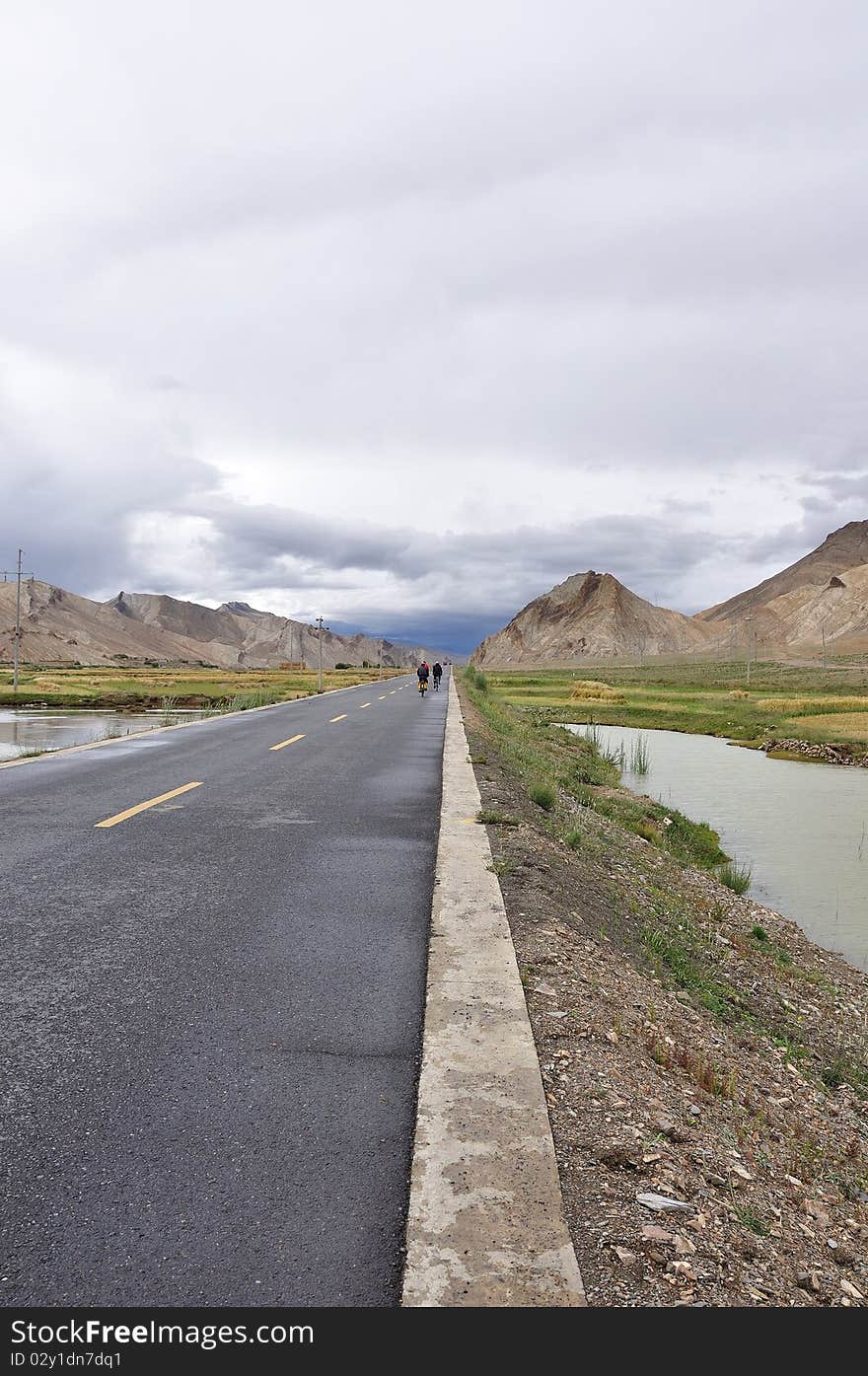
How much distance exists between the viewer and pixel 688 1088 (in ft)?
13.8

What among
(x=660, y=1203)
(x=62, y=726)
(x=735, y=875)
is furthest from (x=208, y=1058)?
(x=62, y=726)

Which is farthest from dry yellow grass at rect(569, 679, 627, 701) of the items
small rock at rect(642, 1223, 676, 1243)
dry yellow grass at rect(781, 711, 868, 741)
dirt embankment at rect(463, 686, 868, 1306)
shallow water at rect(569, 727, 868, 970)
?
small rock at rect(642, 1223, 676, 1243)

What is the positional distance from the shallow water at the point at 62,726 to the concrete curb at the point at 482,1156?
A: 15549 mm

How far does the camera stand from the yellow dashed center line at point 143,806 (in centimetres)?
881

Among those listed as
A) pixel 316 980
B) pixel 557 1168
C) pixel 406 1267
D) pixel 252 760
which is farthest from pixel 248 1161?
pixel 252 760

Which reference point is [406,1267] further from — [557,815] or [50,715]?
[50,715]

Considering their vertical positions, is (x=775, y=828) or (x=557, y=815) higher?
(x=557, y=815)

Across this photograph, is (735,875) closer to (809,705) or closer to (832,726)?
(832,726)

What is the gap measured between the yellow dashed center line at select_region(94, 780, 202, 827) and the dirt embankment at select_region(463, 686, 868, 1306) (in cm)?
387

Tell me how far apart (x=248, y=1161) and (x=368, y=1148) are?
414mm

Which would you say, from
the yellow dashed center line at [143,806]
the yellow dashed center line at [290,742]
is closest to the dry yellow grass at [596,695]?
the yellow dashed center line at [290,742]

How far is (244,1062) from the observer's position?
3.67m

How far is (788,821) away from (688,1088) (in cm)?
1524

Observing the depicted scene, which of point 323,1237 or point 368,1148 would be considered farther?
point 368,1148
